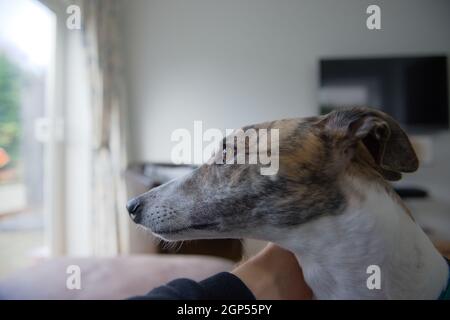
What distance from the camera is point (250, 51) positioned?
1.55 ft

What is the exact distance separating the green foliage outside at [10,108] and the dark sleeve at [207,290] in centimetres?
38

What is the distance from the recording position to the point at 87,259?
716mm

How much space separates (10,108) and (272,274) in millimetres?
561

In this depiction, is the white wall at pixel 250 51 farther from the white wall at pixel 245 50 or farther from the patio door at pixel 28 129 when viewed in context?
the patio door at pixel 28 129

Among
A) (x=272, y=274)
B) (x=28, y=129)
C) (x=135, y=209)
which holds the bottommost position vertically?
(x=272, y=274)

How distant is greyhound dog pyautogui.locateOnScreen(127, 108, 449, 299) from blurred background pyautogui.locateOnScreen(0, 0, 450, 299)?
0.24 feet

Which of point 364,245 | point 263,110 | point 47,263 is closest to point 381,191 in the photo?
point 364,245

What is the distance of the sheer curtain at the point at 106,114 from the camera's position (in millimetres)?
529

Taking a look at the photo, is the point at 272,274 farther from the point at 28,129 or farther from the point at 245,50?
the point at 28,129

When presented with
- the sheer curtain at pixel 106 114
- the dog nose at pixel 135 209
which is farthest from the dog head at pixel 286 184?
the sheer curtain at pixel 106 114

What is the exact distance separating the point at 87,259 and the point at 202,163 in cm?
47

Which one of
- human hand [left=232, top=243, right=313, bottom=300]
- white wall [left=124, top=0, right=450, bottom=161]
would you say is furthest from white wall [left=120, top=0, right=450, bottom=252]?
human hand [left=232, top=243, right=313, bottom=300]

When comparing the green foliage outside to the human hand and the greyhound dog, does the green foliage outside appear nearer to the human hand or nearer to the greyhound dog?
the greyhound dog

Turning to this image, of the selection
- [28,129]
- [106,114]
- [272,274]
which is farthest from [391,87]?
[28,129]
